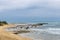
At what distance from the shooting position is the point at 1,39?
2264 cm

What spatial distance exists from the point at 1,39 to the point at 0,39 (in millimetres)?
337

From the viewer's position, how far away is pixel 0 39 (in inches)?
878
